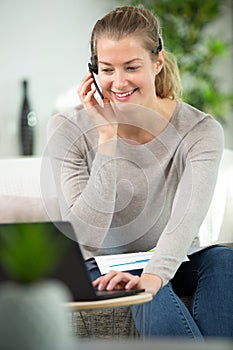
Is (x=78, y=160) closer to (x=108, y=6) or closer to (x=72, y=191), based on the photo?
(x=72, y=191)

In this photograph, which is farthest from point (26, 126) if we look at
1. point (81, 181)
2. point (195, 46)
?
point (81, 181)

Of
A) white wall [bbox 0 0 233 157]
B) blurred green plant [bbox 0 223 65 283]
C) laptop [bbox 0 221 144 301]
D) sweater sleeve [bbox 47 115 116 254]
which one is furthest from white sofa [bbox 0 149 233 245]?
white wall [bbox 0 0 233 157]

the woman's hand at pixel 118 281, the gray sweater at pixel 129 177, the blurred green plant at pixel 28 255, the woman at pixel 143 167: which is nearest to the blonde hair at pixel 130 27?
the woman at pixel 143 167

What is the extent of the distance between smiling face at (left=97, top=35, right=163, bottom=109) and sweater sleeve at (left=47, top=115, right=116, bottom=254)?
18cm

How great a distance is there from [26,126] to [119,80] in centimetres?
327

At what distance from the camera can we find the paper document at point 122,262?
2062 millimetres

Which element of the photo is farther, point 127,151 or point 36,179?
point 36,179

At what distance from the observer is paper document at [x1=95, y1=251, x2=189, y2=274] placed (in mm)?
2062

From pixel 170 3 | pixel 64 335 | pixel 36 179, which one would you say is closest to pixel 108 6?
pixel 170 3

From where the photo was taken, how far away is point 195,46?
5691mm

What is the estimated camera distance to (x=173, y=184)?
2.37 m

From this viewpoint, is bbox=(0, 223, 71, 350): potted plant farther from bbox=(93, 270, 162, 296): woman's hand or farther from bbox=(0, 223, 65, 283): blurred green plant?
bbox=(93, 270, 162, 296): woman's hand

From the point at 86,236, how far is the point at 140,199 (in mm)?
226

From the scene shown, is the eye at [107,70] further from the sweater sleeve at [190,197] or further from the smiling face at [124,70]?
the sweater sleeve at [190,197]
